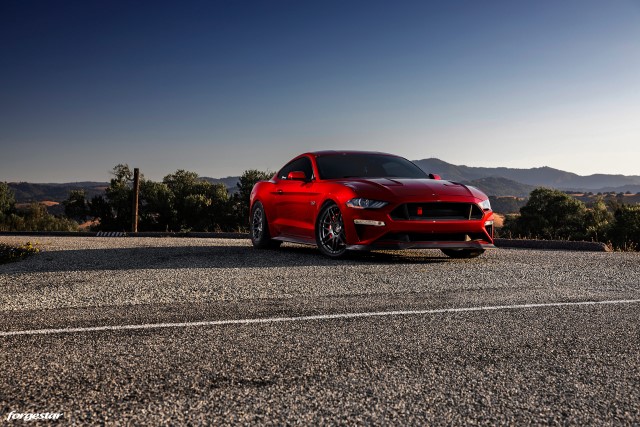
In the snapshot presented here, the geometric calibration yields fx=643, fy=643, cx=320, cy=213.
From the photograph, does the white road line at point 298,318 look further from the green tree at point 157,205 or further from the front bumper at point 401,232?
the green tree at point 157,205

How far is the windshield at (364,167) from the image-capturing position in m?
9.93

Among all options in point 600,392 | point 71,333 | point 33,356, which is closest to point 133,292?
point 71,333

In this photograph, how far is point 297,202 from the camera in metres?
10.0

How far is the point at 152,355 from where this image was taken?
3887 mm

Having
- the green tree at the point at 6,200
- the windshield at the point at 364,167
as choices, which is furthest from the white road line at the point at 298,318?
the green tree at the point at 6,200

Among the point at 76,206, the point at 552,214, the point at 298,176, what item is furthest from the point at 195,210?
the point at 298,176

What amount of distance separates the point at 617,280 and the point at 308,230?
4.29 m

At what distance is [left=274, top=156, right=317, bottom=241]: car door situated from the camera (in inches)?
382

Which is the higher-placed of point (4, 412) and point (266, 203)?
point (266, 203)

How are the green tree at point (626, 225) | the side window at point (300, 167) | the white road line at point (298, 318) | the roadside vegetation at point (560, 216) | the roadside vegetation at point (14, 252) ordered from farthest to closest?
1. the roadside vegetation at point (560, 216)
2. the green tree at point (626, 225)
3. the side window at point (300, 167)
4. the roadside vegetation at point (14, 252)
5. the white road line at point (298, 318)

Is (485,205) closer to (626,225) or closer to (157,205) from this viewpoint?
(626,225)

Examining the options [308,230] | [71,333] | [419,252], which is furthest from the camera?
[419,252]

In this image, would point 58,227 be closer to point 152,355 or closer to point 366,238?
point 366,238

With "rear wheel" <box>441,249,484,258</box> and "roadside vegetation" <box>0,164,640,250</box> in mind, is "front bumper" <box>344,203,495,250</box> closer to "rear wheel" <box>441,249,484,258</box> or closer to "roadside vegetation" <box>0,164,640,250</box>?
"rear wheel" <box>441,249,484,258</box>
